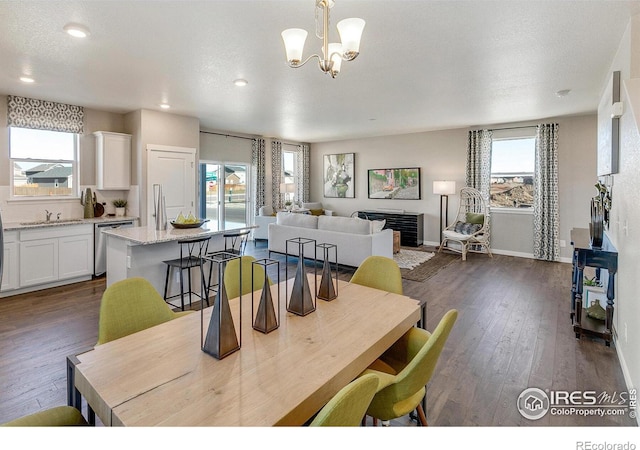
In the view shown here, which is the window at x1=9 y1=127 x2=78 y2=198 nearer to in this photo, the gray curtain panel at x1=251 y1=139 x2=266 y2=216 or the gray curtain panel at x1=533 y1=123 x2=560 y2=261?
the gray curtain panel at x1=251 y1=139 x2=266 y2=216

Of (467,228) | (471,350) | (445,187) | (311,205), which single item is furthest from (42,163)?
(467,228)

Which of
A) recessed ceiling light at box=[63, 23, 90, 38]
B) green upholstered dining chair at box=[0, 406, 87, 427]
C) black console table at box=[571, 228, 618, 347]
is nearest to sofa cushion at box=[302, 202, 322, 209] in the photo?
black console table at box=[571, 228, 618, 347]

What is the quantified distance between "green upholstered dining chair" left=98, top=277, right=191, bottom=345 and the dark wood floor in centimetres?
95

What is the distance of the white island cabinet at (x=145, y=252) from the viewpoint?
3486 mm

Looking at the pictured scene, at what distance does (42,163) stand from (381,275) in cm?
535

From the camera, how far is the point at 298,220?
595cm

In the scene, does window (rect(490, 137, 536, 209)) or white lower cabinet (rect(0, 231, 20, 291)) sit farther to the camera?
window (rect(490, 137, 536, 209))

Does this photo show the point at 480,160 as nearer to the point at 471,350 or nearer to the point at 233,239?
the point at 471,350

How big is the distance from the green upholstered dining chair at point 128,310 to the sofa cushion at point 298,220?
3.92 meters

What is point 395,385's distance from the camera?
142 cm

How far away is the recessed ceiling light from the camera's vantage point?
8.55 feet

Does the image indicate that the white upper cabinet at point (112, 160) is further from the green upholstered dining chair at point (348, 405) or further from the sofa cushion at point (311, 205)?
the green upholstered dining chair at point (348, 405)

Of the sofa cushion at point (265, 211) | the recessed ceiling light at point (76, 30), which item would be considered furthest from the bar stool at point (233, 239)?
the sofa cushion at point (265, 211)

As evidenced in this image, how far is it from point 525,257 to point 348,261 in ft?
12.5
